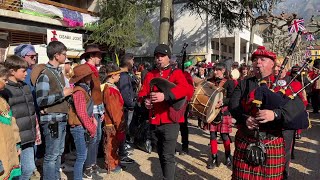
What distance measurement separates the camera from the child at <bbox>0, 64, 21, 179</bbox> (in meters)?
2.88

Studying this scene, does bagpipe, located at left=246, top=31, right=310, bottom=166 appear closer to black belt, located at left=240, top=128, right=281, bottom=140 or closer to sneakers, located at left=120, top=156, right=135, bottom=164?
black belt, located at left=240, top=128, right=281, bottom=140

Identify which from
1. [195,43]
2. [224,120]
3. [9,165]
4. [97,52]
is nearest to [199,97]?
[224,120]

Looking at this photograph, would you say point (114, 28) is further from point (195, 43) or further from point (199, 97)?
point (199, 97)

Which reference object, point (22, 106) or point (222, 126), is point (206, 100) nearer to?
point (222, 126)

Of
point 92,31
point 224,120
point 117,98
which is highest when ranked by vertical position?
point 92,31

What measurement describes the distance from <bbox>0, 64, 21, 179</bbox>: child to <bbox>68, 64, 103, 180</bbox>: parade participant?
3.08 feet

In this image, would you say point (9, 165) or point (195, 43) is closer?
point (9, 165)

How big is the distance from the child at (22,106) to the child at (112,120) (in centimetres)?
159

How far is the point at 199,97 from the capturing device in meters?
5.25

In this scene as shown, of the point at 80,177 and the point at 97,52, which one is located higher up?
the point at 97,52

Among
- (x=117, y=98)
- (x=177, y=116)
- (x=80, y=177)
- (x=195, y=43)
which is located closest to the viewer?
(x=177, y=116)

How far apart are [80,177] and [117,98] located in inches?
56.6

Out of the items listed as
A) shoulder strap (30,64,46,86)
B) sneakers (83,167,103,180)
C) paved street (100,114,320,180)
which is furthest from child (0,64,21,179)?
paved street (100,114,320,180)

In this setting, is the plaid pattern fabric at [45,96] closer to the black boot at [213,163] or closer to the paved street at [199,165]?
the paved street at [199,165]
